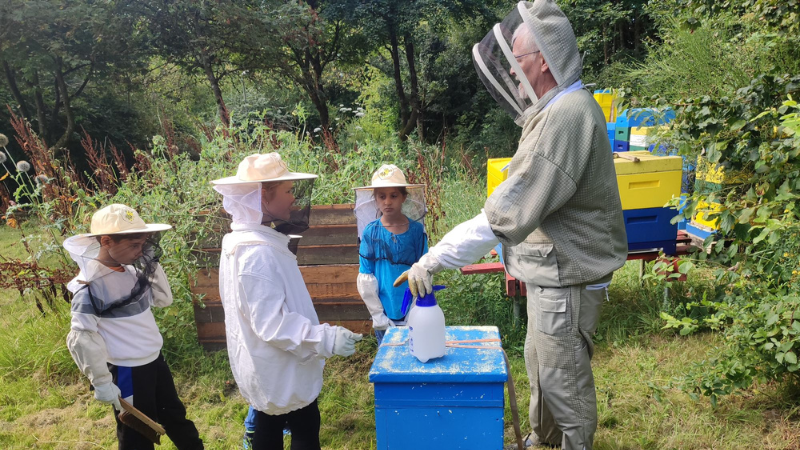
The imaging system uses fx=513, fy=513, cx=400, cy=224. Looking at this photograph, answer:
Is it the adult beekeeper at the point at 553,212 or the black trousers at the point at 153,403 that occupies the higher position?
the adult beekeeper at the point at 553,212

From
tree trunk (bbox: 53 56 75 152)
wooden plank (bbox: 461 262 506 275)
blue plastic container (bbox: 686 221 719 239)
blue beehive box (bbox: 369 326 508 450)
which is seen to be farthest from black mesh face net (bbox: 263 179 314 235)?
tree trunk (bbox: 53 56 75 152)

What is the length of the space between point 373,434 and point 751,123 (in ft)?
8.95

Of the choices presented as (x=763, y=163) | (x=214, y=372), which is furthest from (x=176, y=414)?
(x=763, y=163)

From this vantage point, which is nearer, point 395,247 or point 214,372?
point 395,247

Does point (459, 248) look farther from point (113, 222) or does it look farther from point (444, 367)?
point (113, 222)

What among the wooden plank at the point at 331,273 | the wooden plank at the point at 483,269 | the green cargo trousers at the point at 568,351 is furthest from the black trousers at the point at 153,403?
the wooden plank at the point at 483,269

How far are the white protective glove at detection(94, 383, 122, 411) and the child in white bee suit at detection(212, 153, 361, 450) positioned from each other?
0.61 metres

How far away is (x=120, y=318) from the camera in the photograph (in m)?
2.51

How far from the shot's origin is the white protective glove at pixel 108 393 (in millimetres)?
2328

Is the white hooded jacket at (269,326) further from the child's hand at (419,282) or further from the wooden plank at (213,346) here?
the wooden plank at (213,346)

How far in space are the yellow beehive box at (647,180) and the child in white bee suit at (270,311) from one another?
2377 mm

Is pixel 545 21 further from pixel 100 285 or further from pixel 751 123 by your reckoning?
pixel 100 285

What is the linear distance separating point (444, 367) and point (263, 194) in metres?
1.04

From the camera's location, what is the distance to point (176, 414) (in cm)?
277
